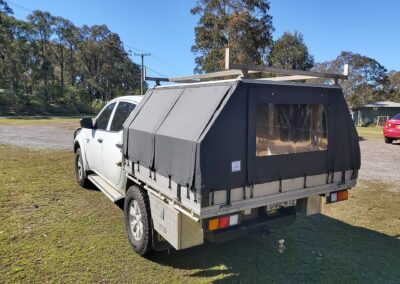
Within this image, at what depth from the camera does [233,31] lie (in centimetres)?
2880

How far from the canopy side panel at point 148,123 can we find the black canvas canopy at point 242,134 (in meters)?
0.01

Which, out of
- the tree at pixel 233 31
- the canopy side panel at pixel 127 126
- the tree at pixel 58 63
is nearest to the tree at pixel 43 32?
the tree at pixel 58 63

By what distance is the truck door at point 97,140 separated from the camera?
18.9 ft

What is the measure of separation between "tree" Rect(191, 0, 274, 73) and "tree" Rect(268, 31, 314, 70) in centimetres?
105

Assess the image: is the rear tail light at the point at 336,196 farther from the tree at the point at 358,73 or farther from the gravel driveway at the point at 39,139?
the tree at the point at 358,73

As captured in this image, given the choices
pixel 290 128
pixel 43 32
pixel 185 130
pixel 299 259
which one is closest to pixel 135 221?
pixel 185 130

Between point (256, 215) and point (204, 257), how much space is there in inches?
39.4

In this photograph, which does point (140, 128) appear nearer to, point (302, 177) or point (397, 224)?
point (302, 177)

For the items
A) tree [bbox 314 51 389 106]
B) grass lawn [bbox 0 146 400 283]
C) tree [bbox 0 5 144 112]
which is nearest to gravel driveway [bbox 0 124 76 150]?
grass lawn [bbox 0 146 400 283]

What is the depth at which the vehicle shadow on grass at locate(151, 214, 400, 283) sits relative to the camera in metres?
3.79

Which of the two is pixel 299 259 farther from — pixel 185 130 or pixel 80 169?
pixel 80 169

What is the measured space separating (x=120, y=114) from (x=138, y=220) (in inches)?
74.5

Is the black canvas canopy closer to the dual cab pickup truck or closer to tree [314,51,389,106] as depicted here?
the dual cab pickup truck

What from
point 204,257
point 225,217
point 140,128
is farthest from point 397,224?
point 140,128
